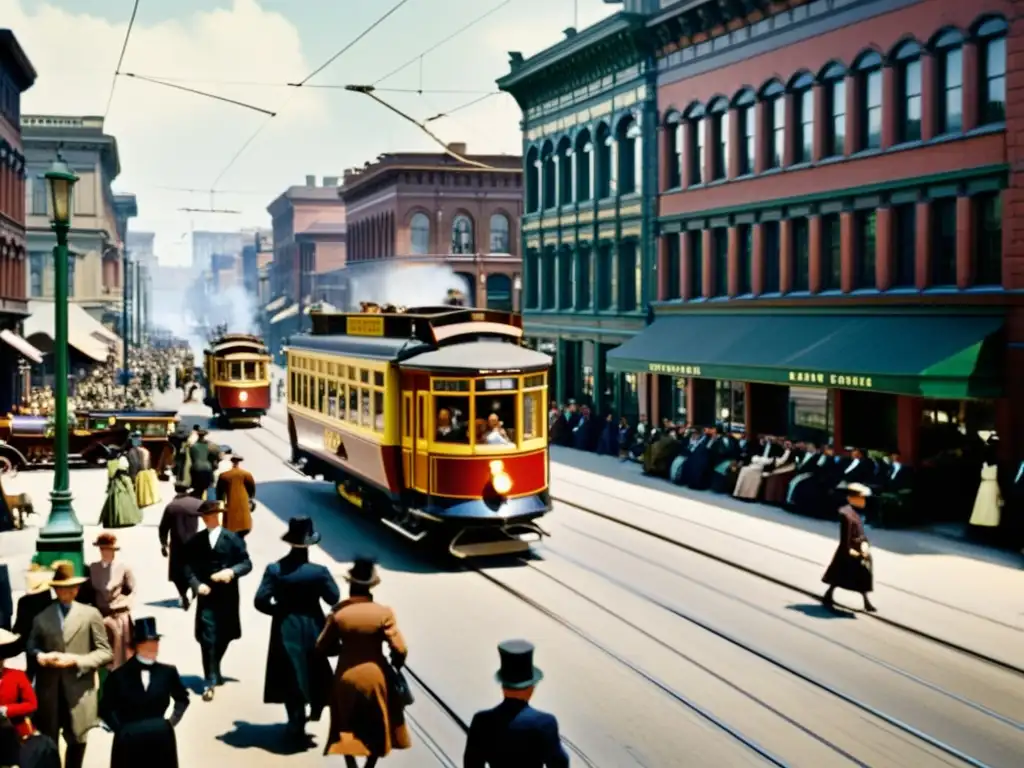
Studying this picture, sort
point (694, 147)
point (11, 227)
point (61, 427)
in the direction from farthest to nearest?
point (11, 227)
point (694, 147)
point (61, 427)

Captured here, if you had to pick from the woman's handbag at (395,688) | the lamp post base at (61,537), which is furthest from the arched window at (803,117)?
the woman's handbag at (395,688)

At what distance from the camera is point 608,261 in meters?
37.5

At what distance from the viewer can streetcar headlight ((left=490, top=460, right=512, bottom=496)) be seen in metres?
17.0

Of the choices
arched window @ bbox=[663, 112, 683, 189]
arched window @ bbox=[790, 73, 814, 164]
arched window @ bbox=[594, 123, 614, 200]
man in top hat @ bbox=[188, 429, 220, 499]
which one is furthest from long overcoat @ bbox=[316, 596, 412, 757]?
arched window @ bbox=[594, 123, 614, 200]

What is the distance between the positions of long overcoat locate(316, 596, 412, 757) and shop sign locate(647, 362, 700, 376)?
20754 millimetres

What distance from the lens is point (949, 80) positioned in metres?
22.5

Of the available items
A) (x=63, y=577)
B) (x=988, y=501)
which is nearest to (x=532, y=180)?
(x=988, y=501)

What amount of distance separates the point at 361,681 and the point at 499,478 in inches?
351

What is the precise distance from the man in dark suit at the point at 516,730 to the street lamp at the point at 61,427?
835cm

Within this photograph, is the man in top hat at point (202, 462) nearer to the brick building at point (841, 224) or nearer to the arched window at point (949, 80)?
the brick building at point (841, 224)

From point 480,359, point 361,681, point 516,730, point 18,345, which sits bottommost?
point 361,681

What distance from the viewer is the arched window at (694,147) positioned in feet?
105

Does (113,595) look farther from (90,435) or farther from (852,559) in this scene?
(90,435)

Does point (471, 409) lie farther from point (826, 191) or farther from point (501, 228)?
point (501, 228)
